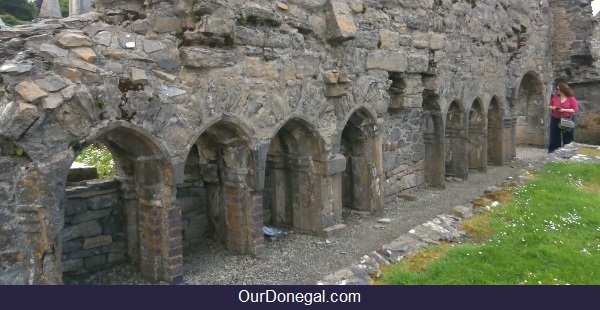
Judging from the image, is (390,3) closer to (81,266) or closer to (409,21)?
(409,21)

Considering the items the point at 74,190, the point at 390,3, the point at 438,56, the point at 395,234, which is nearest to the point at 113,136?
the point at 74,190

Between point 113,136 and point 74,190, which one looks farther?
point 74,190

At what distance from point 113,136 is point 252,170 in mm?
1732

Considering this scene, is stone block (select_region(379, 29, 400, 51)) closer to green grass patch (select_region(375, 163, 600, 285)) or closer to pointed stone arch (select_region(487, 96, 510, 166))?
green grass patch (select_region(375, 163, 600, 285))

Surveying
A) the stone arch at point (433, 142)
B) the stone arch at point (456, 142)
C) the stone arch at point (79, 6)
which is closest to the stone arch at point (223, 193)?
the stone arch at point (433, 142)

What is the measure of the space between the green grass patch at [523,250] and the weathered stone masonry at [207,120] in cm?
238

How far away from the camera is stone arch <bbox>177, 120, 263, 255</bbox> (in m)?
6.27

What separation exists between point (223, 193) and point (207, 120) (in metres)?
1.38

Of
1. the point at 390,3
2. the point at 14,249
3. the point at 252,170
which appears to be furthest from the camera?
the point at 390,3

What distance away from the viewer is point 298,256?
648 cm

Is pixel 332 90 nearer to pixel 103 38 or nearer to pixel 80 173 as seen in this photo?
pixel 103 38

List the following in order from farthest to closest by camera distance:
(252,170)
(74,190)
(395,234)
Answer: (395,234) → (252,170) → (74,190)

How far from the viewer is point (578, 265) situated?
452 centimetres

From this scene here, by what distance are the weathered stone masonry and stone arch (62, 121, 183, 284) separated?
0.02 m
